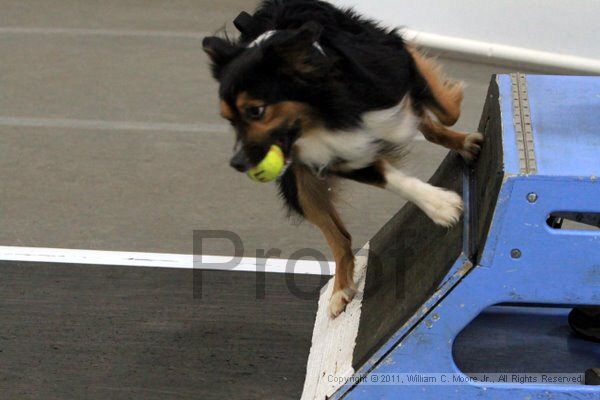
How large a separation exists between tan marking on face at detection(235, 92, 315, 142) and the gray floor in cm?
98

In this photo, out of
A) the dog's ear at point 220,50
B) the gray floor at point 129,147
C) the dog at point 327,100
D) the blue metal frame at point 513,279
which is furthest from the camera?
the gray floor at point 129,147

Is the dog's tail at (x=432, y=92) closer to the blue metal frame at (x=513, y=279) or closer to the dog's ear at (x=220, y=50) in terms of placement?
the blue metal frame at (x=513, y=279)

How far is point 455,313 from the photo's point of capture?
2.31 m

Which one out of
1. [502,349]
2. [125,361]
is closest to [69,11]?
[125,361]

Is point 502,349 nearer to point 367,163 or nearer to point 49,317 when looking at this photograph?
point 367,163

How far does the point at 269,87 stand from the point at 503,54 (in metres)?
4.40

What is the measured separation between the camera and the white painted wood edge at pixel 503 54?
6.02 m

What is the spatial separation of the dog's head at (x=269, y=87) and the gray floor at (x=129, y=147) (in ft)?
3.25

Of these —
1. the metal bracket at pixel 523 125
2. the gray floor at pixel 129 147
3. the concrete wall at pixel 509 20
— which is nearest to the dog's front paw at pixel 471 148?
the metal bracket at pixel 523 125

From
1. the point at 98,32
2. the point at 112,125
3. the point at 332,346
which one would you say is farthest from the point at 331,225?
the point at 98,32

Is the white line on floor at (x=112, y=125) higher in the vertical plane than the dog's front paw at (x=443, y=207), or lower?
lower

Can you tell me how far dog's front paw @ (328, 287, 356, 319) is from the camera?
296 cm

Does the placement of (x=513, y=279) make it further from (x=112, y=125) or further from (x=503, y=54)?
(x=503, y=54)

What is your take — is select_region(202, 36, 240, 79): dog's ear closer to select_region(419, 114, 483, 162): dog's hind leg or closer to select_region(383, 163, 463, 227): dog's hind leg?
select_region(383, 163, 463, 227): dog's hind leg
